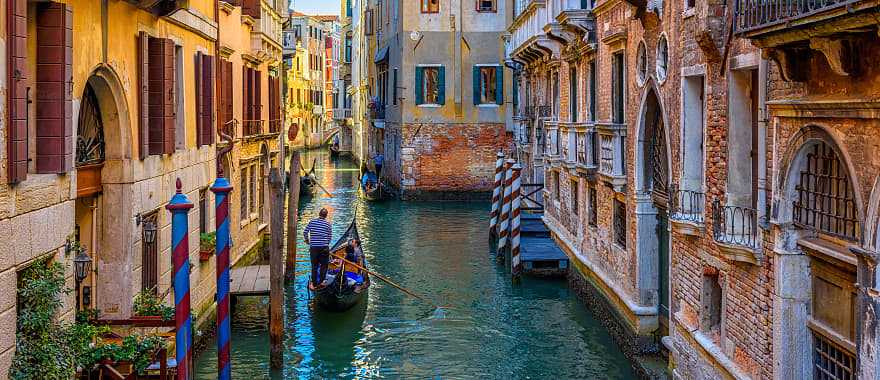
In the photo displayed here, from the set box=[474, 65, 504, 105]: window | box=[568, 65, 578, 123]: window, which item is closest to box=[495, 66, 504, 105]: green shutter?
box=[474, 65, 504, 105]: window

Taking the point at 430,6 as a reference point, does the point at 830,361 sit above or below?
below

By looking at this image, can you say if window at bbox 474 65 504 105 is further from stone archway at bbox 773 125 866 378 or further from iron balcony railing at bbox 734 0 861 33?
stone archway at bbox 773 125 866 378

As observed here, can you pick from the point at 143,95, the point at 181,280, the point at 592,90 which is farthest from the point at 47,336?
the point at 592,90

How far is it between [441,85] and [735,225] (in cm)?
2207

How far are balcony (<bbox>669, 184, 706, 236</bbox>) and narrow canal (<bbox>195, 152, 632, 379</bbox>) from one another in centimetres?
235

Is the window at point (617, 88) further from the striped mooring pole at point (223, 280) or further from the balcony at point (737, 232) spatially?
the striped mooring pole at point (223, 280)

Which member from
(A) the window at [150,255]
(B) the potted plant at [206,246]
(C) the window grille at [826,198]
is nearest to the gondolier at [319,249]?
(B) the potted plant at [206,246]

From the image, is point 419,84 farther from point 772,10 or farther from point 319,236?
point 772,10

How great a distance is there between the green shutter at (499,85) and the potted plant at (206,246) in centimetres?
1735

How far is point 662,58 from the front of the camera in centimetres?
1009

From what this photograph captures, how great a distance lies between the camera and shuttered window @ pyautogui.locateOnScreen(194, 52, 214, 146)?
12.0 metres

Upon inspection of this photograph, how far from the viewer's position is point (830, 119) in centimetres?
596

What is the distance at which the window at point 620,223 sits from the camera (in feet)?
40.6

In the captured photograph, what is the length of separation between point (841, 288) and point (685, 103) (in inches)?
126
